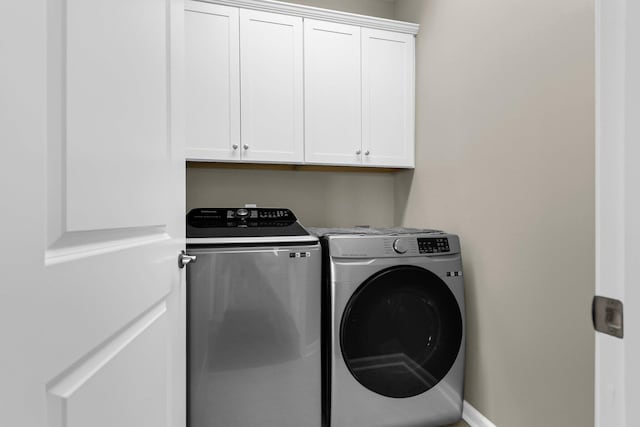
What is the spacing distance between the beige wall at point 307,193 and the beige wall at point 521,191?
58 centimetres

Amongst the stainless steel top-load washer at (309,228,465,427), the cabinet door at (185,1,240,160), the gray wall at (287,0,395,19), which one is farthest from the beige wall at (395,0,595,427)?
the cabinet door at (185,1,240,160)

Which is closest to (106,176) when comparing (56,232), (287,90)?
(56,232)

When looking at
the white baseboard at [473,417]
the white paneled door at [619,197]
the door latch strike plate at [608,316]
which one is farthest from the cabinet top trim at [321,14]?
the white baseboard at [473,417]

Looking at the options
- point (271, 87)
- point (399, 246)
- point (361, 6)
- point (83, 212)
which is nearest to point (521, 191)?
point (399, 246)

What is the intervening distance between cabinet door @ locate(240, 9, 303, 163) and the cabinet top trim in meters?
0.03

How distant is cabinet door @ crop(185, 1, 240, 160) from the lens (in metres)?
1.81

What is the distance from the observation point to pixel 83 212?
0.52 metres

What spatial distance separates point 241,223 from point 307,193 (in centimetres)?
75

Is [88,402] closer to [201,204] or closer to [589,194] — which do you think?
[589,194]

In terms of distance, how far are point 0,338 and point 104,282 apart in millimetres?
215

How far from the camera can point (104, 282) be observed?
58 cm

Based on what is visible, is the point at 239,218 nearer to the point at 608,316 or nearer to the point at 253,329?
the point at 253,329

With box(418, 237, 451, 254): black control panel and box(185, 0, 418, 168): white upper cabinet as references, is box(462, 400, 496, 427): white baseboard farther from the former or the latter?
box(185, 0, 418, 168): white upper cabinet

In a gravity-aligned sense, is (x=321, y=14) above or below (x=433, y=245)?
above
